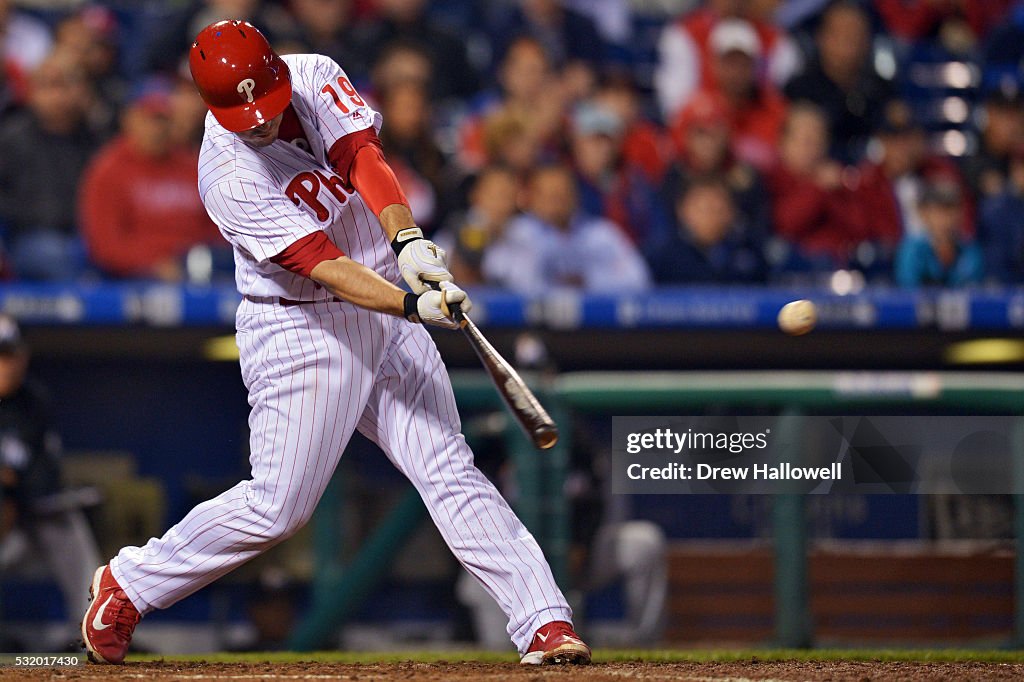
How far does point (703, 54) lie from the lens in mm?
7281

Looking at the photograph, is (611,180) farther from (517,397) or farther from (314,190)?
(517,397)

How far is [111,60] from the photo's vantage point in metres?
6.55

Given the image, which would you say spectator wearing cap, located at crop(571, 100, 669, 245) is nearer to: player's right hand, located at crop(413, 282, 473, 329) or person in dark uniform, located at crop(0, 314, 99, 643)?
person in dark uniform, located at crop(0, 314, 99, 643)

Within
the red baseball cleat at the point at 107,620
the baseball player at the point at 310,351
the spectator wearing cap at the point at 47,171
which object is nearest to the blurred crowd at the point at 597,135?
the spectator wearing cap at the point at 47,171

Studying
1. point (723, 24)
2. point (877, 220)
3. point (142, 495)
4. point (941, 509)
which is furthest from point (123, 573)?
point (723, 24)

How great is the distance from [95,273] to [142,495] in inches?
46.8

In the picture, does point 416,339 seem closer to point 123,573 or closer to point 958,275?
point 123,573

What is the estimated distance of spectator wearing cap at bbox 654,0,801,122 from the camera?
23.7 feet

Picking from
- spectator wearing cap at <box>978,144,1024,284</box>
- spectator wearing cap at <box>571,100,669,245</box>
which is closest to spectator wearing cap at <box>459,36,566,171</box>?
spectator wearing cap at <box>571,100,669,245</box>

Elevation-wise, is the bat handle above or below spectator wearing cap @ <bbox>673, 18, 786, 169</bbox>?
below

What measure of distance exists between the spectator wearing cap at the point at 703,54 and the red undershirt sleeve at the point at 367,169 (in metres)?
4.22

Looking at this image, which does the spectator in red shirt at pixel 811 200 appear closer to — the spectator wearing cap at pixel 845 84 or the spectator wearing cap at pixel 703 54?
the spectator wearing cap at pixel 845 84

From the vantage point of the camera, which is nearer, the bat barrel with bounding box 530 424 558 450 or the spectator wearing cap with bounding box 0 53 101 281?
the bat barrel with bounding box 530 424 558 450

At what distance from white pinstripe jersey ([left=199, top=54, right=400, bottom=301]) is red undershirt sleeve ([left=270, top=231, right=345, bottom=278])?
1 cm
